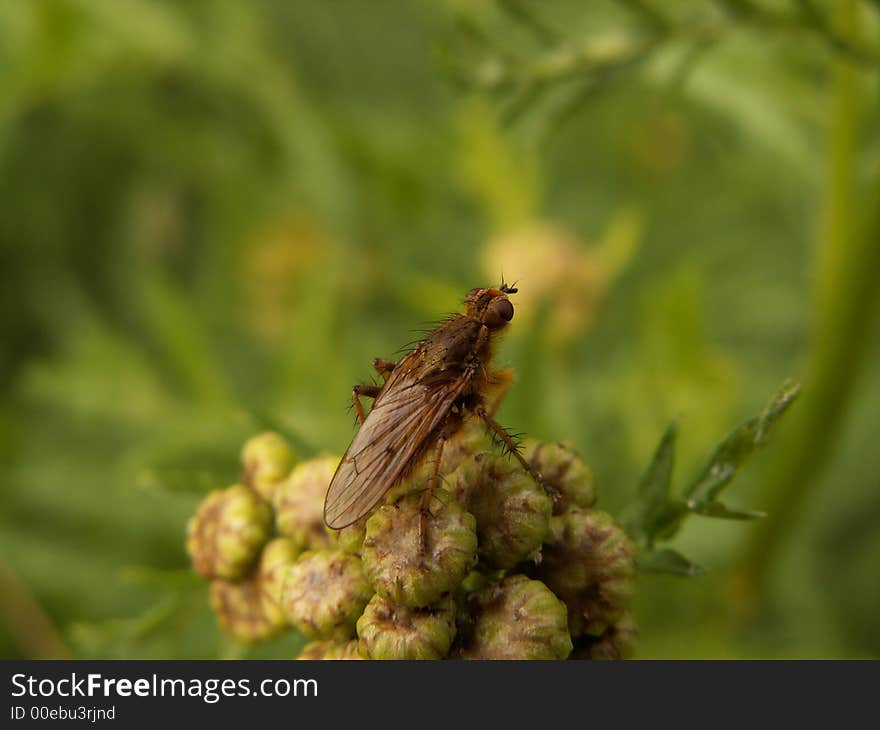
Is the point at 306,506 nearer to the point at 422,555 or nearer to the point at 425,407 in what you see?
the point at 425,407

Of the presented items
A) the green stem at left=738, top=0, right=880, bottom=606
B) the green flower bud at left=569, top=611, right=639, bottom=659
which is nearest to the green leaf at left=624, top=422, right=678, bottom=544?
the green flower bud at left=569, top=611, right=639, bottom=659

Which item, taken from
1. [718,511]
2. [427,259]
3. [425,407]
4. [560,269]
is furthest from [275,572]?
[427,259]

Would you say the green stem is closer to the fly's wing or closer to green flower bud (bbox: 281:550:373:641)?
the fly's wing

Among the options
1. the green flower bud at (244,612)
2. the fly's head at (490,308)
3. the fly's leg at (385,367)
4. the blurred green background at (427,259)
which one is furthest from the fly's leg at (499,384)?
the green flower bud at (244,612)
